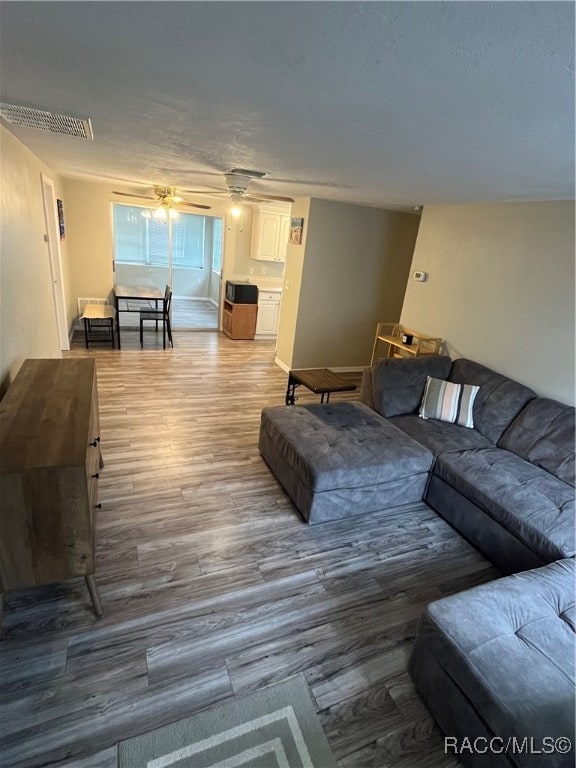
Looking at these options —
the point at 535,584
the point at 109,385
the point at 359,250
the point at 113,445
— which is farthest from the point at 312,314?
the point at 535,584

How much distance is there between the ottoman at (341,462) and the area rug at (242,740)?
109 centimetres

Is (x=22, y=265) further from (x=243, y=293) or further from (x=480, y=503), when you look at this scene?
(x=243, y=293)

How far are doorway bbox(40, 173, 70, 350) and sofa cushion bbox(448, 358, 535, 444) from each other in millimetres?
4395

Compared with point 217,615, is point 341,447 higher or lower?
higher

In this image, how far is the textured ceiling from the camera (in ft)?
2.75

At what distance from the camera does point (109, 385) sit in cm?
438

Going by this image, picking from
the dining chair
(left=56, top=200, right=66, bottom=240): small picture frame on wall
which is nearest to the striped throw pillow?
the dining chair

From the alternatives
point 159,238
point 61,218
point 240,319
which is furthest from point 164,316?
point 159,238

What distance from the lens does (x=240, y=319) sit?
669 centimetres

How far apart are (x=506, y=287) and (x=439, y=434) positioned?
144 cm

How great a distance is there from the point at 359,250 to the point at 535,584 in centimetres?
443

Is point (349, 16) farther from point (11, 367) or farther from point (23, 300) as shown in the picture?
point (23, 300)

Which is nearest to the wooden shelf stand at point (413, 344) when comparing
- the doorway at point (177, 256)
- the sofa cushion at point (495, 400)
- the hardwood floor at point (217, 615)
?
the sofa cushion at point (495, 400)

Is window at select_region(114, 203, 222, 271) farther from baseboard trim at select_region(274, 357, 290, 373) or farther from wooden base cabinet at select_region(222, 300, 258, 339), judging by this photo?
baseboard trim at select_region(274, 357, 290, 373)
